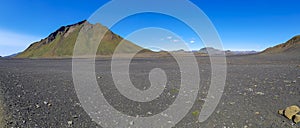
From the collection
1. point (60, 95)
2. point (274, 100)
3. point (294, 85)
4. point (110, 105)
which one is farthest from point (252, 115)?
point (60, 95)

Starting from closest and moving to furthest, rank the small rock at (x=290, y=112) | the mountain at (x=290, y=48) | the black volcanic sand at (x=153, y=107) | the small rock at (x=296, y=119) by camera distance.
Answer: the small rock at (x=296, y=119)
the black volcanic sand at (x=153, y=107)
the small rock at (x=290, y=112)
the mountain at (x=290, y=48)

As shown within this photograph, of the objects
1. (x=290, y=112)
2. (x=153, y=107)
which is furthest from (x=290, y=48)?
(x=153, y=107)

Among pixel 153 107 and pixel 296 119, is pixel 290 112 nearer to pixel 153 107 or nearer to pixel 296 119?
pixel 296 119

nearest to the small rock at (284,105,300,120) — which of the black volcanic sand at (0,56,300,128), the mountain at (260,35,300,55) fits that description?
the black volcanic sand at (0,56,300,128)

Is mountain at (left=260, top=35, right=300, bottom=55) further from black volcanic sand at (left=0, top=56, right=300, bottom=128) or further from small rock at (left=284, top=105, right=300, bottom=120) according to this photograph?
small rock at (left=284, top=105, right=300, bottom=120)

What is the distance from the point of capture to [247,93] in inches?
336

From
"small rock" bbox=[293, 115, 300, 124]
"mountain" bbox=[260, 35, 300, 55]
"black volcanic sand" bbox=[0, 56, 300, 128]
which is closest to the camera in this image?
"small rock" bbox=[293, 115, 300, 124]

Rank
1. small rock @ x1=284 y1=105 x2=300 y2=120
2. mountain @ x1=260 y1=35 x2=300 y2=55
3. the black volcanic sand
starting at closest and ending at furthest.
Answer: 1. the black volcanic sand
2. small rock @ x1=284 y1=105 x2=300 y2=120
3. mountain @ x1=260 y1=35 x2=300 y2=55

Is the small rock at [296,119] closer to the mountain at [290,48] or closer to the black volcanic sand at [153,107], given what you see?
the black volcanic sand at [153,107]

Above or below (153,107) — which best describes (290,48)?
above

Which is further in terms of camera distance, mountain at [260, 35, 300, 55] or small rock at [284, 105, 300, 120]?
mountain at [260, 35, 300, 55]

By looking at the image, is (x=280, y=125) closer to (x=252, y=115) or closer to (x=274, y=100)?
(x=252, y=115)

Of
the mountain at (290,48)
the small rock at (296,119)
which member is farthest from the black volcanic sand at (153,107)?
the mountain at (290,48)

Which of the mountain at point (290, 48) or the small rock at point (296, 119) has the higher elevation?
the mountain at point (290, 48)
